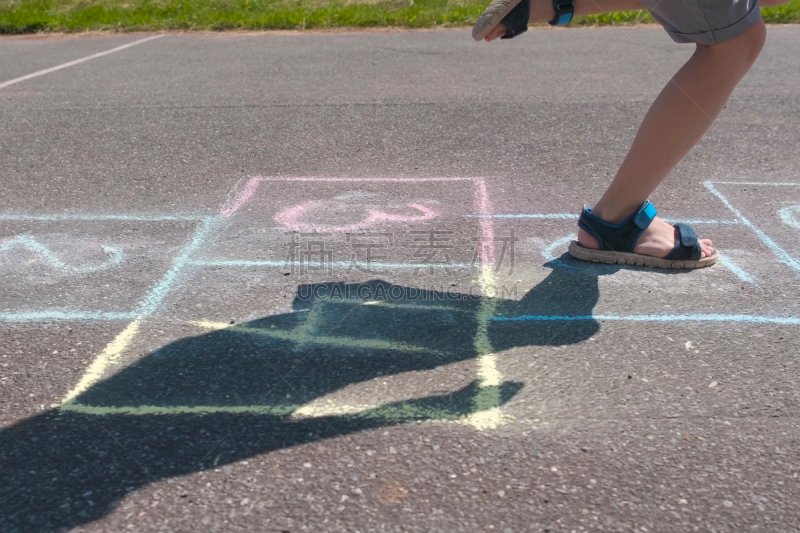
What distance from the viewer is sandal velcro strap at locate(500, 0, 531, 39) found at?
2904mm

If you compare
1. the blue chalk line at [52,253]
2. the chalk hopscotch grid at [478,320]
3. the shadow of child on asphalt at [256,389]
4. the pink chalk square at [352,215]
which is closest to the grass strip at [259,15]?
the pink chalk square at [352,215]

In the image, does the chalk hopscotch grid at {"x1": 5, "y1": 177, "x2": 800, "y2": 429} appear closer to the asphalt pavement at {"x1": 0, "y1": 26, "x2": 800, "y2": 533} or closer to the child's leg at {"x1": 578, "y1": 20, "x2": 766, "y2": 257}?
the asphalt pavement at {"x1": 0, "y1": 26, "x2": 800, "y2": 533}

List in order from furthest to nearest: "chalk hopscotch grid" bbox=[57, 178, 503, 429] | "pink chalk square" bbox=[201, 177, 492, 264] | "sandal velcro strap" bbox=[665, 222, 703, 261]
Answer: "pink chalk square" bbox=[201, 177, 492, 264] → "sandal velcro strap" bbox=[665, 222, 703, 261] → "chalk hopscotch grid" bbox=[57, 178, 503, 429]

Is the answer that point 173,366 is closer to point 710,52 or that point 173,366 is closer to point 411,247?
point 411,247

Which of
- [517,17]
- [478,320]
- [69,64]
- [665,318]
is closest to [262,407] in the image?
[478,320]

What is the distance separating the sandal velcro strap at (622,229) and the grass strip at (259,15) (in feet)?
21.3

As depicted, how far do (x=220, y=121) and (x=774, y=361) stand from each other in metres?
3.91

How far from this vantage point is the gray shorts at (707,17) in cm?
266

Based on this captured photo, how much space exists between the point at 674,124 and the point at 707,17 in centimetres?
41

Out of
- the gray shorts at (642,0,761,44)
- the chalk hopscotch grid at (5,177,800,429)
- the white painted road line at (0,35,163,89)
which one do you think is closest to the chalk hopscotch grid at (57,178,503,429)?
the chalk hopscotch grid at (5,177,800,429)

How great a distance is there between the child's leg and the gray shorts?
5cm

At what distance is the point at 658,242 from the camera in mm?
3084

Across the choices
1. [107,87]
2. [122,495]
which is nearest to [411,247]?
[122,495]

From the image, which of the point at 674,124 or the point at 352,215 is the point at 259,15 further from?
the point at 674,124
